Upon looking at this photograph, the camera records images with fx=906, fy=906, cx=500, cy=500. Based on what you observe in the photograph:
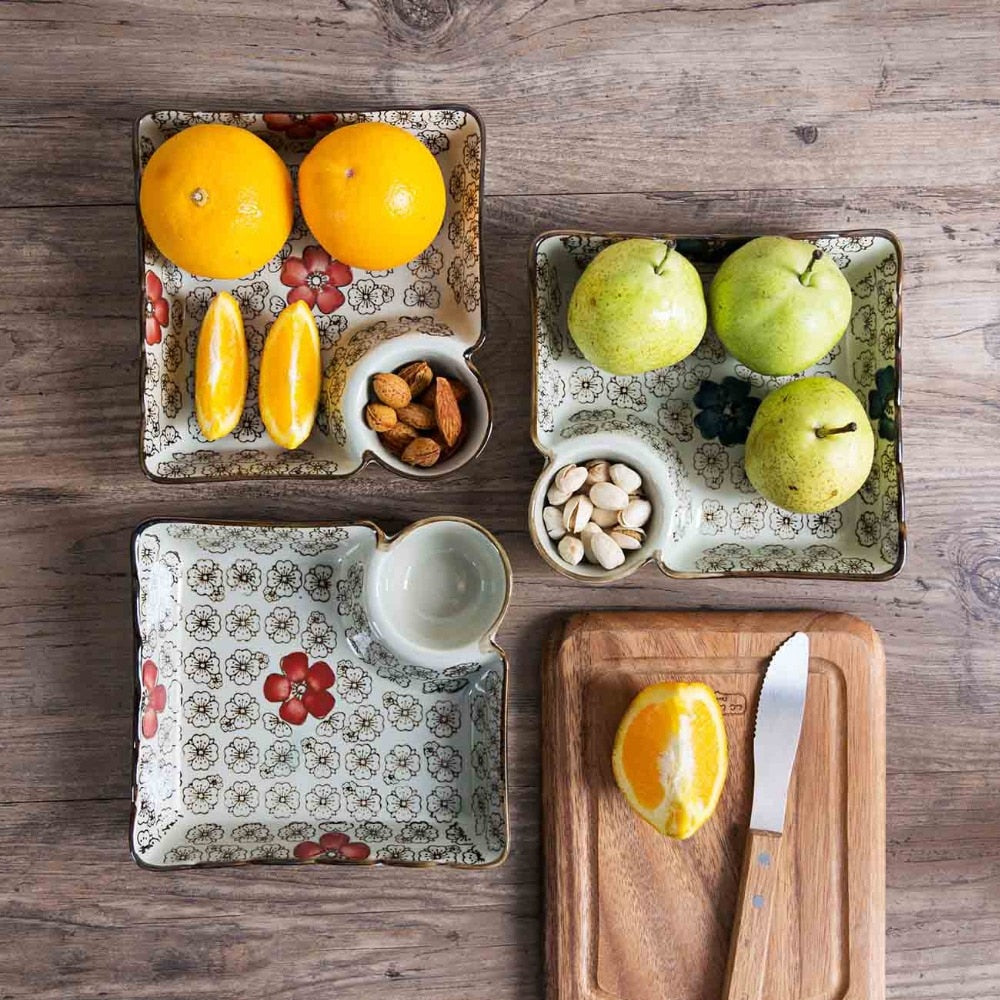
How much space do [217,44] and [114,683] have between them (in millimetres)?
607

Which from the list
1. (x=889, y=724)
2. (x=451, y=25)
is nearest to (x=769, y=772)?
(x=889, y=724)

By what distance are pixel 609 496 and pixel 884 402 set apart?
0.26m

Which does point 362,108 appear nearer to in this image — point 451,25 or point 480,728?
point 451,25

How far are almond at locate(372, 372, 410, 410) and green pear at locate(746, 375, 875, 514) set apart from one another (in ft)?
1.00

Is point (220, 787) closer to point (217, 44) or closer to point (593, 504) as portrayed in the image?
point (593, 504)

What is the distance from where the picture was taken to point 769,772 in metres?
0.83

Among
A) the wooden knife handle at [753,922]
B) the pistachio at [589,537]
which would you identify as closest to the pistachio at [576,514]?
the pistachio at [589,537]

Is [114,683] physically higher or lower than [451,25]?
lower

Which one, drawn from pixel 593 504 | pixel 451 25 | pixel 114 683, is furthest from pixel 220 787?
pixel 451 25

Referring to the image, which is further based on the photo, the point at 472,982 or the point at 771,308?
the point at 472,982

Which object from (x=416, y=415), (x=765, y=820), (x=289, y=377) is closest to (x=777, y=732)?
(x=765, y=820)

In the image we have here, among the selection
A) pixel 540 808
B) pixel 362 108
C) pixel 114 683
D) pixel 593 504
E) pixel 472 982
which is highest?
pixel 362 108

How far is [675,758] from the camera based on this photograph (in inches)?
30.3

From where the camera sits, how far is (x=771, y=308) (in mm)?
742
